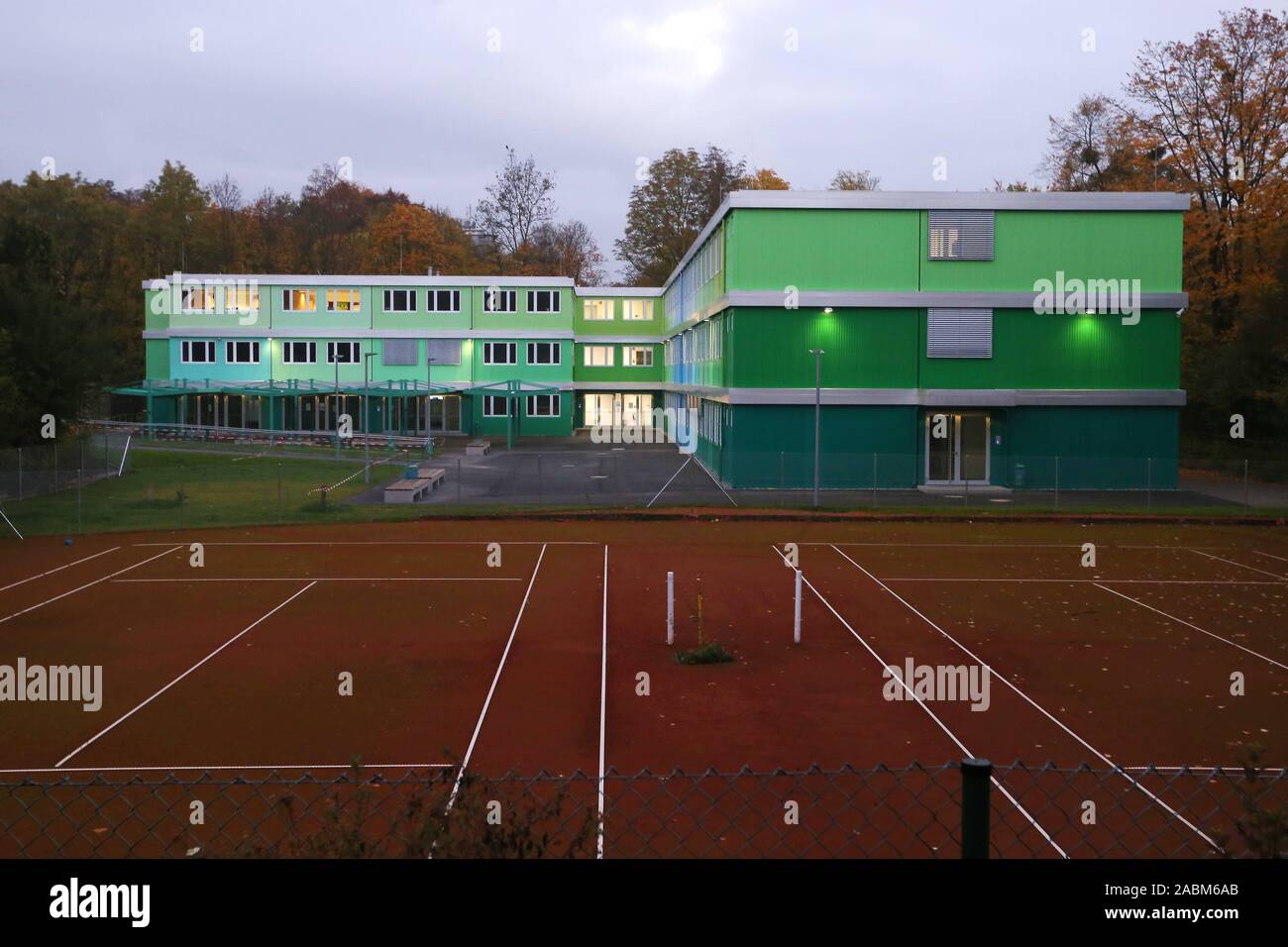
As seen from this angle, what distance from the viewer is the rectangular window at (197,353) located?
7331cm

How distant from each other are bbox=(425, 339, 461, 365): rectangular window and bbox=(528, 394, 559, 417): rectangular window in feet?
18.1

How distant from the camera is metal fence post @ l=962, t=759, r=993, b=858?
15.4 feet

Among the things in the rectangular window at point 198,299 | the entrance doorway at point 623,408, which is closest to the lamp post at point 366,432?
the rectangular window at point 198,299

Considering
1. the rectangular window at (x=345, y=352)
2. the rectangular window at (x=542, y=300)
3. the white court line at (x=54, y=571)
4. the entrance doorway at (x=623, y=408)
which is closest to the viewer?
the white court line at (x=54, y=571)

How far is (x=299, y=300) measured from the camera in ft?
240

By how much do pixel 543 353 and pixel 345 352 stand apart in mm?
12311

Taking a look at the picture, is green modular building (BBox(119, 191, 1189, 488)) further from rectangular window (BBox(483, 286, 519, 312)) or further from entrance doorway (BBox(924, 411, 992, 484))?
rectangular window (BBox(483, 286, 519, 312))

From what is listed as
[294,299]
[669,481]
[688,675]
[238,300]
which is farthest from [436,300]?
[688,675]

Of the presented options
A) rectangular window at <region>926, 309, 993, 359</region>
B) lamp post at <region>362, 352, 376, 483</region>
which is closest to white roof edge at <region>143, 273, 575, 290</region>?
lamp post at <region>362, 352, 376, 483</region>

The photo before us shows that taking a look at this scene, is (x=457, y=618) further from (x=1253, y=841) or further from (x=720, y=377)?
(x=720, y=377)

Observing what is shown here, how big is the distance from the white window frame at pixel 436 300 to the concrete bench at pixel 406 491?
1323 inches

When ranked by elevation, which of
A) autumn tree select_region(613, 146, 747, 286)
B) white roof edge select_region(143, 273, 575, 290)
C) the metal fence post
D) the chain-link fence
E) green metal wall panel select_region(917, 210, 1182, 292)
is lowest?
the chain-link fence

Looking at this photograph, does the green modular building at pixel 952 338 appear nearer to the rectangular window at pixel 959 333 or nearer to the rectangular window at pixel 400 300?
the rectangular window at pixel 959 333

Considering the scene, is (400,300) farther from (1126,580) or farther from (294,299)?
(1126,580)
